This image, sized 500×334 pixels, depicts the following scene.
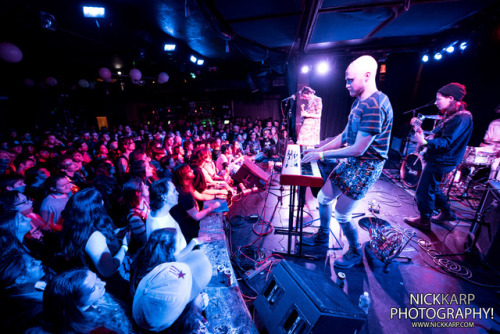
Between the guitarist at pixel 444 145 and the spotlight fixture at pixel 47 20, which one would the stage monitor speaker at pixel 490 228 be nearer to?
the guitarist at pixel 444 145

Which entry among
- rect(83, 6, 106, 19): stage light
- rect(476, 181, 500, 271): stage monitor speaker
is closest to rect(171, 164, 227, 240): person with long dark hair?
rect(476, 181, 500, 271): stage monitor speaker

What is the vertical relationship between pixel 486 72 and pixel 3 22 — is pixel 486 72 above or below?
below

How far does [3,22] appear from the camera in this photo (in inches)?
190

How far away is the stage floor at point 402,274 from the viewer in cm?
182

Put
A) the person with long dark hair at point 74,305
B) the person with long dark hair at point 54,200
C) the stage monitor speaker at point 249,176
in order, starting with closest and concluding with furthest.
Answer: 1. the person with long dark hair at point 74,305
2. the person with long dark hair at point 54,200
3. the stage monitor speaker at point 249,176

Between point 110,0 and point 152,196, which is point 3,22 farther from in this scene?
point 152,196

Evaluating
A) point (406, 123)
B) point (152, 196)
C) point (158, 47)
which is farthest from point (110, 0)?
point (406, 123)

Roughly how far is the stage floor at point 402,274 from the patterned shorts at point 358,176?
0.99 meters

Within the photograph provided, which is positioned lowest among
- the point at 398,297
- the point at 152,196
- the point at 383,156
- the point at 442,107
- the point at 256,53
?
the point at 398,297

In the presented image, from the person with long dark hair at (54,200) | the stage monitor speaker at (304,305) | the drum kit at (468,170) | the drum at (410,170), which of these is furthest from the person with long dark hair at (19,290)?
the drum at (410,170)

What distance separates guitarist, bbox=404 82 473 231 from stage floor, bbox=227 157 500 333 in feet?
1.76

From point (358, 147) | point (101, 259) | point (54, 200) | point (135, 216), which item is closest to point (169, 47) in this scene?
point (54, 200)

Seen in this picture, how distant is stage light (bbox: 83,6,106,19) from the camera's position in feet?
13.8

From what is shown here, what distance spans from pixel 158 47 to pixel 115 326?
7364 mm
